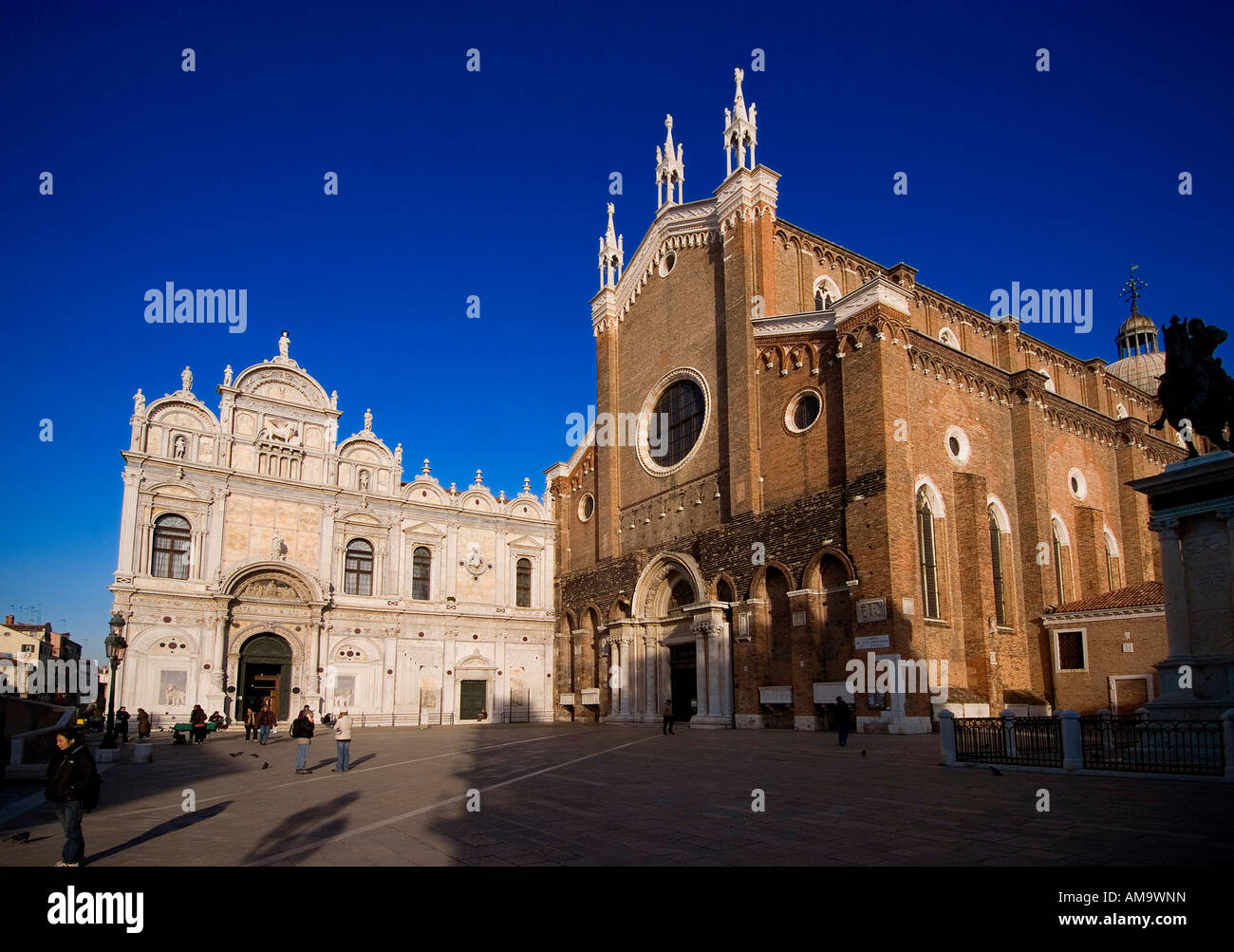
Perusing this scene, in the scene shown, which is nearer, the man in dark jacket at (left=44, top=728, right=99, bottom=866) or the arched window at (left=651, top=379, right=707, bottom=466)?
the man in dark jacket at (left=44, top=728, right=99, bottom=866)

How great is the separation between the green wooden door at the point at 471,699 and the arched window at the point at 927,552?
20.7 meters

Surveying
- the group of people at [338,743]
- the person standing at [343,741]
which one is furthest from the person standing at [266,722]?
the person standing at [343,741]

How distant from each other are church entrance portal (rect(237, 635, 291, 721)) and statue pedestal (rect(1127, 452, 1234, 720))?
28.6 metres

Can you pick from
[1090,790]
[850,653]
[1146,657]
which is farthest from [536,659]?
[1090,790]

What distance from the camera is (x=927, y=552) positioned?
82.1 feet

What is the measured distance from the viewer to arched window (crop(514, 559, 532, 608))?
39.9 m

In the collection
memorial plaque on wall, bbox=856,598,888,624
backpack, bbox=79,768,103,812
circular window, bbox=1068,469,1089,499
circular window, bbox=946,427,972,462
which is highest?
circular window, bbox=946,427,972,462

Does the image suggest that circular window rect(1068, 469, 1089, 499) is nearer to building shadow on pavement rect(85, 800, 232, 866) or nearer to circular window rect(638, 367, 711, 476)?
circular window rect(638, 367, 711, 476)

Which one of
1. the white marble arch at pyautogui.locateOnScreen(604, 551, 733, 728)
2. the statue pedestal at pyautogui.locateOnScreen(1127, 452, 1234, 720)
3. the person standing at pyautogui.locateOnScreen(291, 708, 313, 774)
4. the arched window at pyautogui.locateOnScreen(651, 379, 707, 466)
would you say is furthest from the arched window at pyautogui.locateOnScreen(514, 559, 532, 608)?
the statue pedestal at pyautogui.locateOnScreen(1127, 452, 1234, 720)

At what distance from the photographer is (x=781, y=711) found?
2592 cm

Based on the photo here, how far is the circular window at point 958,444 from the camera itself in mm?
26953
